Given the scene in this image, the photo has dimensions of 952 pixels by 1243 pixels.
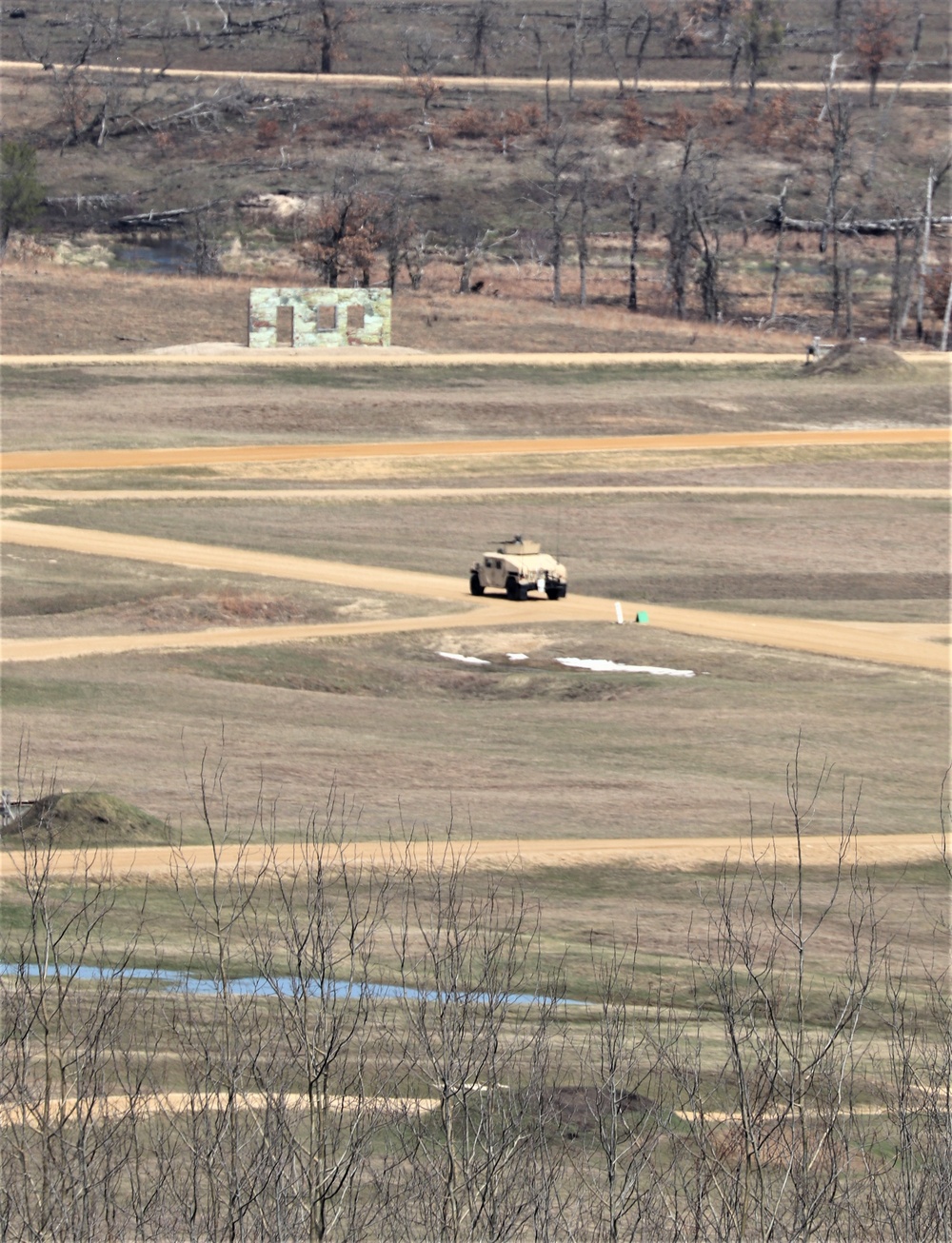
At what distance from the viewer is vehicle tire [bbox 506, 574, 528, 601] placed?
65.4 m

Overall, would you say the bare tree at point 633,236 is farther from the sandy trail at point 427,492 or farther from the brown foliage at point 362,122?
the sandy trail at point 427,492

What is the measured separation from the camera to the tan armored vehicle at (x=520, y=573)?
65.6m

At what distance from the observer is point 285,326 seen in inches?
4628

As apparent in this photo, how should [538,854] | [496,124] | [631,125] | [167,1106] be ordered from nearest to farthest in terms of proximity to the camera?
[167,1106] < [538,854] < [631,125] < [496,124]

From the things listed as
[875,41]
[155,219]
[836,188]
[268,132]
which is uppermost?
[875,41]

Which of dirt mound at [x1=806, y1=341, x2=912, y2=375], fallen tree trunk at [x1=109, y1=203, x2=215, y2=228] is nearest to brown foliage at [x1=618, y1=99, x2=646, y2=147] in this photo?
fallen tree trunk at [x1=109, y1=203, x2=215, y2=228]

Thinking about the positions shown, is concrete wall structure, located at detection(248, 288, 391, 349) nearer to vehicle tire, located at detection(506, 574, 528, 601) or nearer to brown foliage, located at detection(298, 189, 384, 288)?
brown foliage, located at detection(298, 189, 384, 288)

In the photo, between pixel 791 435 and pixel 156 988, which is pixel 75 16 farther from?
pixel 156 988

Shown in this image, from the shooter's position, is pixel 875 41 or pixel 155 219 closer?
pixel 155 219

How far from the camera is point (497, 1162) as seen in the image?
1499cm

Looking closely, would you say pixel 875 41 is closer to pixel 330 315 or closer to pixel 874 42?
pixel 874 42

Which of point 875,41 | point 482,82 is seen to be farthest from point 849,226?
point 482,82

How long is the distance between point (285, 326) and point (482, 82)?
76.0 m

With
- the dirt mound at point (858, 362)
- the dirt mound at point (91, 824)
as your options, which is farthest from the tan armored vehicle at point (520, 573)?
the dirt mound at point (858, 362)
